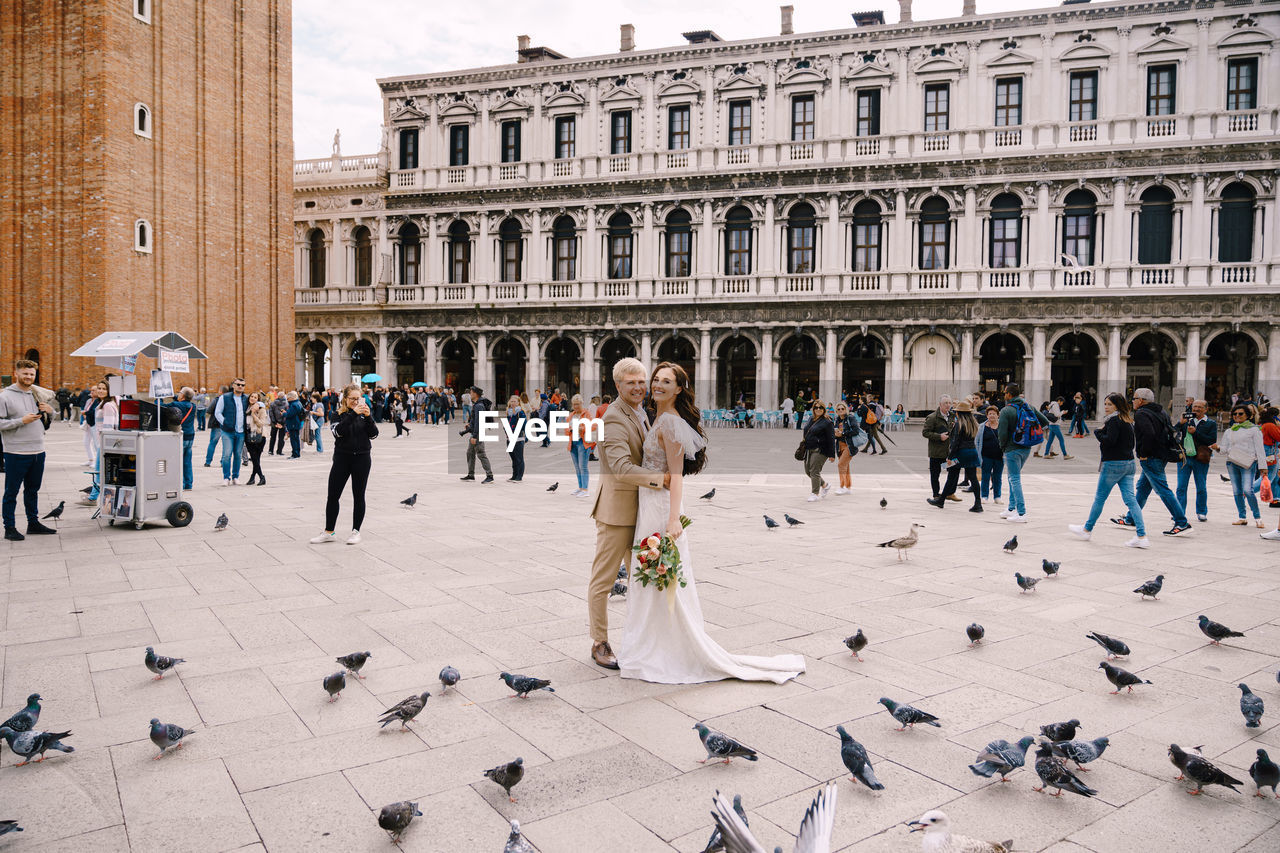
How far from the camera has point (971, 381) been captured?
31.3 m

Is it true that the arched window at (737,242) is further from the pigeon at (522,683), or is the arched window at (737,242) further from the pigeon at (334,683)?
the pigeon at (334,683)

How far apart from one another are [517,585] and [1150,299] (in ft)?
97.9

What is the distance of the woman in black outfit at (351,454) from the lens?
28.0 ft

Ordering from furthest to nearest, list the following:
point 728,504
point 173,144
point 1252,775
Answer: point 173,144 < point 728,504 < point 1252,775

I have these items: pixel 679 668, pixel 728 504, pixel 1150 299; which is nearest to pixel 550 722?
pixel 679 668

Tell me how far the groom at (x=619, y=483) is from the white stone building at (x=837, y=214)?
2878 centimetres

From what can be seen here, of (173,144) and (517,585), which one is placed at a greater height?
(173,144)

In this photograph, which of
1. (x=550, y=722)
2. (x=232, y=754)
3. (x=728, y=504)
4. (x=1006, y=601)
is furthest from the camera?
(x=728, y=504)

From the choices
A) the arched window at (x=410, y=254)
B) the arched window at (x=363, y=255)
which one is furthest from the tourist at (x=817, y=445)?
the arched window at (x=363, y=255)

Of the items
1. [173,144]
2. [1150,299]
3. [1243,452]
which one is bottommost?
[1243,452]

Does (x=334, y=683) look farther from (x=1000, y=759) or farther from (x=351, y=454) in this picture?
(x=351, y=454)

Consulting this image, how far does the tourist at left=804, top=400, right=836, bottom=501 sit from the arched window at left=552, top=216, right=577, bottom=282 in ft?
80.8

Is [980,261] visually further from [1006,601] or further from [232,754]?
[232,754]

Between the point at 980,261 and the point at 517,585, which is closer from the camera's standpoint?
the point at 517,585
